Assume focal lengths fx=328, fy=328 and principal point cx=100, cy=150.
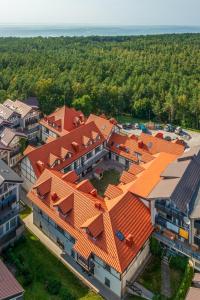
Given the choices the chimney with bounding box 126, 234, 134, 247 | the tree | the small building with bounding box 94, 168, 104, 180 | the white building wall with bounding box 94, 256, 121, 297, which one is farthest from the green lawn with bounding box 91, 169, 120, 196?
the tree

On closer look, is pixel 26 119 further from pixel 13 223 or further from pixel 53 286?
pixel 53 286

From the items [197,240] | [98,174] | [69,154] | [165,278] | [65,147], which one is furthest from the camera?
[98,174]

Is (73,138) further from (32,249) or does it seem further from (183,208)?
(183,208)

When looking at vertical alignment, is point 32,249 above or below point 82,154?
below

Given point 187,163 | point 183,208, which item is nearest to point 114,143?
point 187,163

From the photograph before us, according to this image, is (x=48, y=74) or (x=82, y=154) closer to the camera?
(x=82, y=154)

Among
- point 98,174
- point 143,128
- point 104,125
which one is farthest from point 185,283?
point 143,128

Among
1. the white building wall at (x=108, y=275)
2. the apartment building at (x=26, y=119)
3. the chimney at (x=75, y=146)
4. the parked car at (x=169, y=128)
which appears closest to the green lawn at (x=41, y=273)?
the white building wall at (x=108, y=275)
